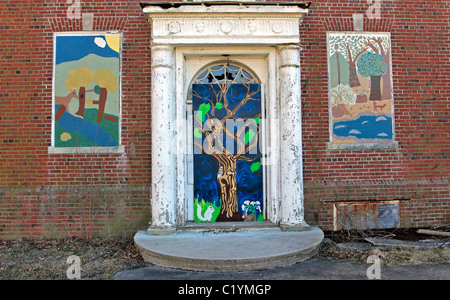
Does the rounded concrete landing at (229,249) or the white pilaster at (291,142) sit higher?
the white pilaster at (291,142)

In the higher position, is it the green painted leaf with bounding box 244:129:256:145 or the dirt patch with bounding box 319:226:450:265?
the green painted leaf with bounding box 244:129:256:145

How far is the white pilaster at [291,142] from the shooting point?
19.1ft

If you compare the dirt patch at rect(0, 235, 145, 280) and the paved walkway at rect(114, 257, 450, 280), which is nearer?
the paved walkway at rect(114, 257, 450, 280)

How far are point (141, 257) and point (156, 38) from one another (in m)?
3.65

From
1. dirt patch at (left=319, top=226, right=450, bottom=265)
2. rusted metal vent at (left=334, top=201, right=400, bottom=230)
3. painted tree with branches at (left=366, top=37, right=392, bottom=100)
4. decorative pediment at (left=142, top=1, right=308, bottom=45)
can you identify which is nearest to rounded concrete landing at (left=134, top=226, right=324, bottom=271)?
dirt patch at (left=319, top=226, right=450, bottom=265)

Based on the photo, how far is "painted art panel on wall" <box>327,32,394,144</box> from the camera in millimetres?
6414

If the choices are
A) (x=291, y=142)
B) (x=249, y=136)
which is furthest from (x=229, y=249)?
(x=249, y=136)

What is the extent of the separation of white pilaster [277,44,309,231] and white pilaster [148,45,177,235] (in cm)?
197

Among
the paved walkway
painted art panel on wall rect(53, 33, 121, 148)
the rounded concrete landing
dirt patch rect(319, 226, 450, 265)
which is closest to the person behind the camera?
the paved walkway

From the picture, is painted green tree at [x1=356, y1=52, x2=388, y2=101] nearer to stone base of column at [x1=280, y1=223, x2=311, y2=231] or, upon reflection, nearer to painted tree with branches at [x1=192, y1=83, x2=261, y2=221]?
painted tree with branches at [x1=192, y1=83, x2=261, y2=221]

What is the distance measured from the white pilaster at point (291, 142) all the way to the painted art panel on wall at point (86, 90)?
10.1 feet

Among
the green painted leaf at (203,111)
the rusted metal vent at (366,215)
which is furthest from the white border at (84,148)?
the rusted metal vent at (366,215)

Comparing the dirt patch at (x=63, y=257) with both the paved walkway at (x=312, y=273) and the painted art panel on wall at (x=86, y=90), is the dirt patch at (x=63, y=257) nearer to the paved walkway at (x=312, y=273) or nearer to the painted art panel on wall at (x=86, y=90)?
the paved walkway at (x=312, y=273)

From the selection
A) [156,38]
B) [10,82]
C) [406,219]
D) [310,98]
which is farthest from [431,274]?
[10,82]
